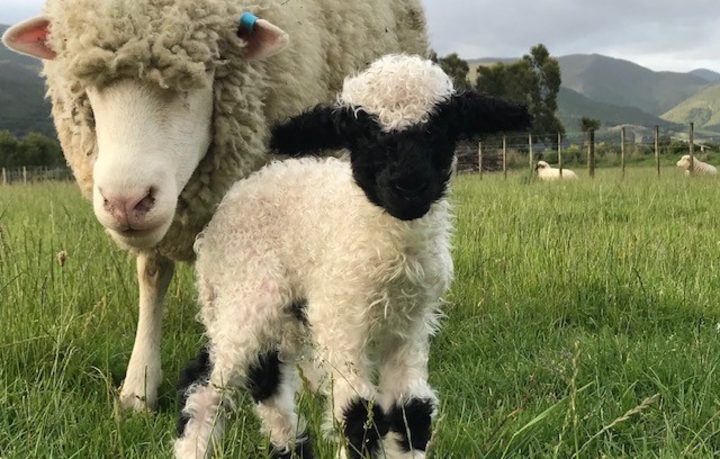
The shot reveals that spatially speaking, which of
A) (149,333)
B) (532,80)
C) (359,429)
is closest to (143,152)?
(359,429)

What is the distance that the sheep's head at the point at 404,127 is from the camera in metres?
1.65

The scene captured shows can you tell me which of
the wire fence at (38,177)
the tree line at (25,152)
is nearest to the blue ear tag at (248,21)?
the wire fence at (38,177)

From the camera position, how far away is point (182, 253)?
277 centimetres

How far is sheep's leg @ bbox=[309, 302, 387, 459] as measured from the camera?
1804 millimetres

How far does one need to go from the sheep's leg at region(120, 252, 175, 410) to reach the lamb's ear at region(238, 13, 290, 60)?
98 centimetres

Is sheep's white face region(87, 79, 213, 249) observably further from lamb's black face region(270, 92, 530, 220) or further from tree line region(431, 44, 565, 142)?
tree line region(431, 44, 565, 142)

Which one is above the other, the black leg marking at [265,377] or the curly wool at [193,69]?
the curly wool at [193,69]

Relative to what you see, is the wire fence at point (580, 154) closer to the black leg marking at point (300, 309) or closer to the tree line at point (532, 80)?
the tree line at point (532, 80)

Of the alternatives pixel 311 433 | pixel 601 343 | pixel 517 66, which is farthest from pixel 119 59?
pixel 517 66

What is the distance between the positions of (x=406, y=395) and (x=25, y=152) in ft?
215

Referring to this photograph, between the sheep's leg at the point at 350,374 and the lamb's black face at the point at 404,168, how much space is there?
1.18ft

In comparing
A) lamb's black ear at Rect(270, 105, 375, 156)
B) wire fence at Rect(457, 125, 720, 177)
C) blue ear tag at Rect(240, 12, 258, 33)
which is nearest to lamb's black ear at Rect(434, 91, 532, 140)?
lamb's black ear at Rect(270, 105, 375, 156)

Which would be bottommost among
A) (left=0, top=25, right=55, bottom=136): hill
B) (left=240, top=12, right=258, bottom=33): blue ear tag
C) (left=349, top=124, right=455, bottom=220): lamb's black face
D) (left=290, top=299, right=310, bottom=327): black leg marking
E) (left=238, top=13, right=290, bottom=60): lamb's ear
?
(left=290, top=299, right=310, bottom=327): black leg marking

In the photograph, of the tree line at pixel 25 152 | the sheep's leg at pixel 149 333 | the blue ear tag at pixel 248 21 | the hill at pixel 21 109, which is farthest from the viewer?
the hill at pixel 21 109
